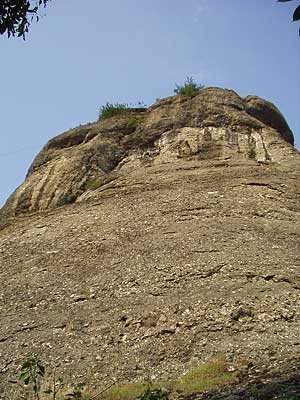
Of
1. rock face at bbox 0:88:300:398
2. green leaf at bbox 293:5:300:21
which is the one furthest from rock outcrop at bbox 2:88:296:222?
green leaf at bbox 293:5:300:21

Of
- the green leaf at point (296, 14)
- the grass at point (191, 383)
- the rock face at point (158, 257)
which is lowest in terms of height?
the grass at point (191, 383)

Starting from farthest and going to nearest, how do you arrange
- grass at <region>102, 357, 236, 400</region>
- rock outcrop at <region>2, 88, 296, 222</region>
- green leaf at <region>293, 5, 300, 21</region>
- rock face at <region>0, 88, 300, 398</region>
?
rock outcrop at <region>2, 88, 296, 222</region>
rock face at <region>0, 88, 300, 398</region>
grass at <region>102, 357, 236, 400</region>
green leaf at <region>293, 5, 300, 21</region>

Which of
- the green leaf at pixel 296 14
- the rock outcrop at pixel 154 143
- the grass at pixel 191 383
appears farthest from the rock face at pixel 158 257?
the green leaf at pixel 296 14

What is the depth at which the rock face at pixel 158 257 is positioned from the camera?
623 inches

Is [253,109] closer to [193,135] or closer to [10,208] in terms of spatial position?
[193,135]

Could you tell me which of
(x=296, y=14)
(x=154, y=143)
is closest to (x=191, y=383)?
(x=296, y=14)

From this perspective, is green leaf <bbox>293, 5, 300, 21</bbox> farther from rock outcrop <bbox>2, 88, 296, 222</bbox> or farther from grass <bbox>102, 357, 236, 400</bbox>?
rock outcrop <bbox>2, 88, 296, 222</bbox>

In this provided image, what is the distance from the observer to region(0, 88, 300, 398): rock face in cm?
1583

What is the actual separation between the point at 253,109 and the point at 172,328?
61.9ft

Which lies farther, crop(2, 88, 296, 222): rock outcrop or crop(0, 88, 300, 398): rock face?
crop(2, 88, 296, 222): rock outcrop

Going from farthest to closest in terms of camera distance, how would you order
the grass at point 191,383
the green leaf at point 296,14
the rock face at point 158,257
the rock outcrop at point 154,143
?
the rock outcrop at point 154,143, the rock face at point 158,257, the grass at point 191,383, the green leaf at point 296,14

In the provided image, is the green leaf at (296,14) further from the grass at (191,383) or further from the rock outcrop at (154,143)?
the rock outcrop at (154,143)

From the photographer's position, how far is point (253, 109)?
33219mm

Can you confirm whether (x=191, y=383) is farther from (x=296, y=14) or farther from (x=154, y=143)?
(x=154, y=143)
